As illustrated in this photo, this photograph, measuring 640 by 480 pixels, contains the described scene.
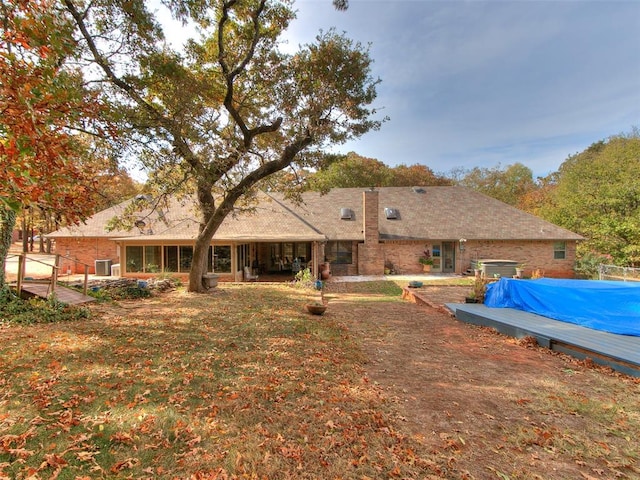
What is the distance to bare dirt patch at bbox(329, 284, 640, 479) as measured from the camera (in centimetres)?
306

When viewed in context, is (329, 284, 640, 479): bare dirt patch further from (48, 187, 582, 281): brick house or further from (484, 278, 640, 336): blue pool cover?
(48, 187, 582, 281): brick house

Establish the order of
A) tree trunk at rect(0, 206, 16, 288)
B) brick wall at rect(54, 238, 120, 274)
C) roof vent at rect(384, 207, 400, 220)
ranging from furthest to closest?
1. roof vent at rect(384, 207, 400, 220)
2. brick wall at rect(54, 238, 120, 274)
3. tree trunk at rect(0, 206, 16, 288)

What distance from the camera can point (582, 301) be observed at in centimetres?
773

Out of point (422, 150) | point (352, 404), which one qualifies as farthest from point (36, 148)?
→ point (422, 150)

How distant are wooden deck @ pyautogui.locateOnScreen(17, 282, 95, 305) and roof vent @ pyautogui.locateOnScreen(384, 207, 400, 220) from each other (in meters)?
17.6

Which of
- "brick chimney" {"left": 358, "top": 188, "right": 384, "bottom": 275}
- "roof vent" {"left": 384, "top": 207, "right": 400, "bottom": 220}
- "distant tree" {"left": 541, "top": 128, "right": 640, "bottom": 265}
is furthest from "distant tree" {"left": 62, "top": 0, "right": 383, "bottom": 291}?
"distant tree" {"left": 541, "top": 128, "right": 640, "bottom": 265}

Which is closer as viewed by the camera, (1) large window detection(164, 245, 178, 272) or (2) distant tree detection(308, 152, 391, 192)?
(1) large window detection(164, 245, 178, 272)

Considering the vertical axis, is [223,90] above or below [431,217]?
above

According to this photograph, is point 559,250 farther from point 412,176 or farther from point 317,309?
point 412,176

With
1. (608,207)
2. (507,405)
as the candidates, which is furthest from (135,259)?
(608,207)

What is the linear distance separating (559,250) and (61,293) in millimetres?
25899

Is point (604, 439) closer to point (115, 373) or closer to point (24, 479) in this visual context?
point (24, 479)

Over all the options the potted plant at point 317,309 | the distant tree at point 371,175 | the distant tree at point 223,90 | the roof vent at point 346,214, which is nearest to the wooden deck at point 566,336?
the potted plant at point 317,309

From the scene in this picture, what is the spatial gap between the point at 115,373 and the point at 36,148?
3.29 m
